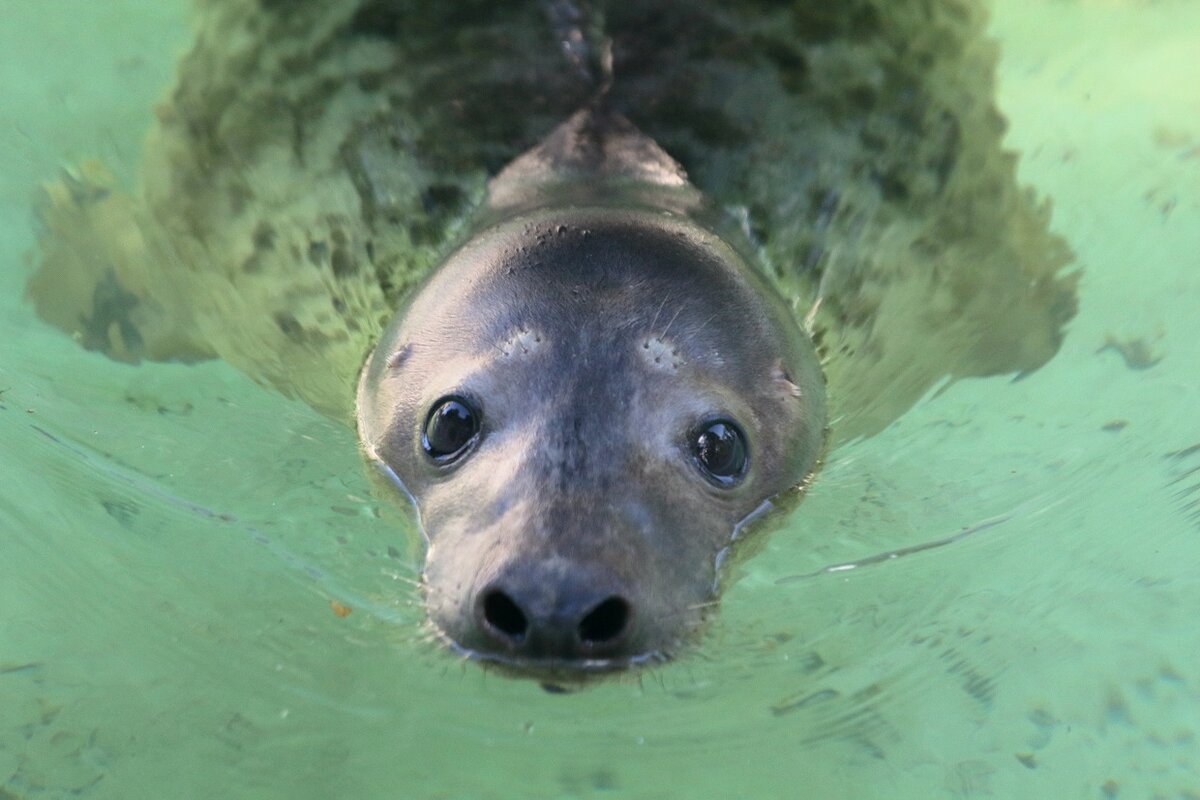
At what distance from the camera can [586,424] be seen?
371 cm

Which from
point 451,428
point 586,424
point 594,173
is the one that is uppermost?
point 594,173

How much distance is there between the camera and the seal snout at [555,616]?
316 cm

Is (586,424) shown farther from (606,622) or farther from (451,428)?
(606,622)

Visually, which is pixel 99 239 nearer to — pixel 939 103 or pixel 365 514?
pixel 365 514

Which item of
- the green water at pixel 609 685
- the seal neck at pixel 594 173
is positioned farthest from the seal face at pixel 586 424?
the green water at pixel 609 685

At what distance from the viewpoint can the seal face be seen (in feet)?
10.8

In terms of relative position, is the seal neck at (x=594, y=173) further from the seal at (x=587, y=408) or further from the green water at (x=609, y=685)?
the green water at (x=609, y=685)

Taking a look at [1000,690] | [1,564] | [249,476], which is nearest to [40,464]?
[1,564]

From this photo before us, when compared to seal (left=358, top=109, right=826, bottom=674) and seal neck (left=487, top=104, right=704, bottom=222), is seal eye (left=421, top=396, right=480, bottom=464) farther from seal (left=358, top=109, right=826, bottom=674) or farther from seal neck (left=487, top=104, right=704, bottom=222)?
seal neck (left=487, top=104, right=704, bottom=222)

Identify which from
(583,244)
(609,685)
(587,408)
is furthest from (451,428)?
(609,685)

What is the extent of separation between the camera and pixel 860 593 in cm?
480

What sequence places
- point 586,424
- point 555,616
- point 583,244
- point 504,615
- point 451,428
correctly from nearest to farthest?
point 555,616
point 504,615
point 586,424
point 451,428
point 583,244

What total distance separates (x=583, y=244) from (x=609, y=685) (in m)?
1.34

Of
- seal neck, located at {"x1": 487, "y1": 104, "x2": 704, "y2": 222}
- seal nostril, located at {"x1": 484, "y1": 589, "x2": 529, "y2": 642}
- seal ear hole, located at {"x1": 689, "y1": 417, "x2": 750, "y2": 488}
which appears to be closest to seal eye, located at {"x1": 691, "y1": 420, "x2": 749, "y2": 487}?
seal ear hole, located at {"x1": 689, "y1": 417, "x2": 750, "y2": 488}
